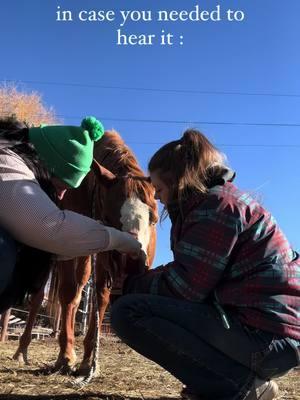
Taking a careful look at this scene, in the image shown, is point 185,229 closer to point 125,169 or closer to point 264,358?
point 264,358

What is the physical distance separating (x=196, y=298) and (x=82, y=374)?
6.03 ft

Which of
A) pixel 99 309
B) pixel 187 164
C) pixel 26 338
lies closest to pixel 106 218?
pixel 99 309

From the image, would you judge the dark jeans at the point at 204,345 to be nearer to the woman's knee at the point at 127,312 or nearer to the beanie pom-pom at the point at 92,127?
the woman's knee at the point at 127,312

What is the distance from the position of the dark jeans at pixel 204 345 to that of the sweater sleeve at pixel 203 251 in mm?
85

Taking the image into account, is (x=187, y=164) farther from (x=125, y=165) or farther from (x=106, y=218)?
(x=125, y=165)

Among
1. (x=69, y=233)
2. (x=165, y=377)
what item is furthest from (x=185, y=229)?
(x=165, y=377)

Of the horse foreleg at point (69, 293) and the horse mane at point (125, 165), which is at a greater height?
the horse mane at point (125, 165)

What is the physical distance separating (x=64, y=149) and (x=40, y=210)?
0.36 metres

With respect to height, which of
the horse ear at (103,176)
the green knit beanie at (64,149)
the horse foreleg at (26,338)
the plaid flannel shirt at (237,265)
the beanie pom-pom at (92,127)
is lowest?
the horse foreleg at (26,338)

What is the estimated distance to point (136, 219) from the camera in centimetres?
309

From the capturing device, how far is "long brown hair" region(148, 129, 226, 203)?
Answer: 2287 millimetres

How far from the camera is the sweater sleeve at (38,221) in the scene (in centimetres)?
212

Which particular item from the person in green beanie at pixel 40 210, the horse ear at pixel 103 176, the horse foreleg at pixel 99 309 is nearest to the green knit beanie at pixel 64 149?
the person in green beanie at pixel 40 210

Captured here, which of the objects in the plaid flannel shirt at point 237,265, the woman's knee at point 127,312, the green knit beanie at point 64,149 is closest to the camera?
the plaid flannel shirt at point 237,265
